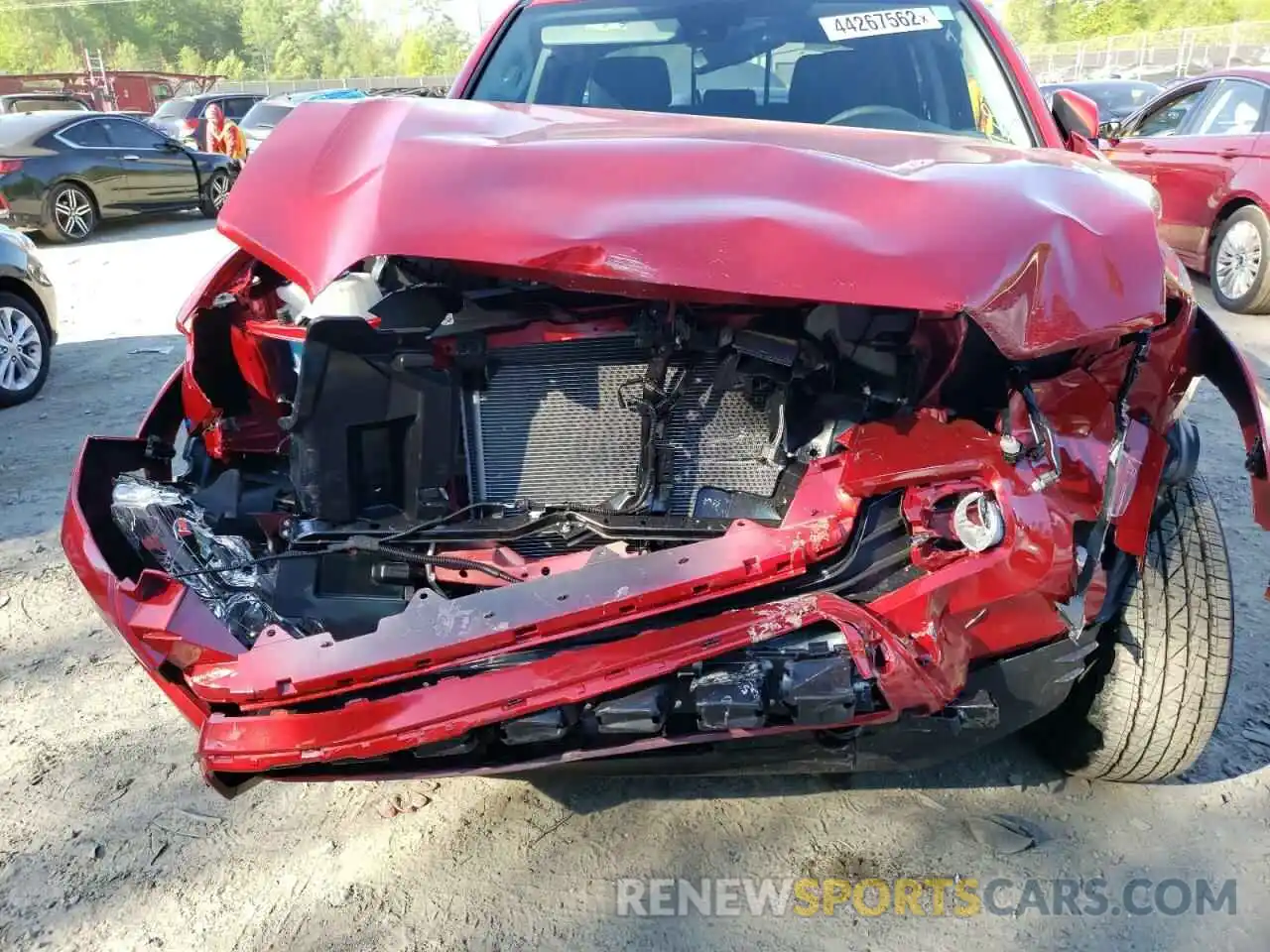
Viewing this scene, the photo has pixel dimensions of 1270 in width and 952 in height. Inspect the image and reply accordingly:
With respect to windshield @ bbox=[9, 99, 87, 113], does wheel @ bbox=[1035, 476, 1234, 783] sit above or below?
below

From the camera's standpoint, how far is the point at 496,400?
2213 mm

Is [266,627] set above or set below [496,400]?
below

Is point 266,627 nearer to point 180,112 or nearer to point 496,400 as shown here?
point 496,400

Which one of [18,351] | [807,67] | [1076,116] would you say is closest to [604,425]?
[807,67]

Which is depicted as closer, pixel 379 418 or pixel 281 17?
pixel 379 418

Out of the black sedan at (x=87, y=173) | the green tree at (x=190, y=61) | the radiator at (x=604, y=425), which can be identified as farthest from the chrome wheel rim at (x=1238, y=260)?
the green tree at (x=190, y=61)

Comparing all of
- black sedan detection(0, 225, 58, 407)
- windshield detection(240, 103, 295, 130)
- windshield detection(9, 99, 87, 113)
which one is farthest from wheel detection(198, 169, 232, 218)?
black sedan detection(0, 225, 58, 407)

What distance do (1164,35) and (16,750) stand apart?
147ft

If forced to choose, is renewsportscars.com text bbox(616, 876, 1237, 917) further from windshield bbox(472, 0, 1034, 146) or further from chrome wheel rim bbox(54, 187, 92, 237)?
chrome wheel rim bbox(54, 187, 92, 237)

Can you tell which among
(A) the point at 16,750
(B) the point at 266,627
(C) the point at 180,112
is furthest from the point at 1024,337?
(C) the point at 180,112

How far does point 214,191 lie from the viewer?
1225 cm

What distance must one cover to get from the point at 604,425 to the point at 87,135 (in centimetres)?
1103

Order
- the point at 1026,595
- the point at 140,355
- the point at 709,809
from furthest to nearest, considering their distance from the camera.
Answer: the point at 140,355 → the point at 709,809 → the point at 1026,595

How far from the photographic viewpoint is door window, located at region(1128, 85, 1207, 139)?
6855 mm
